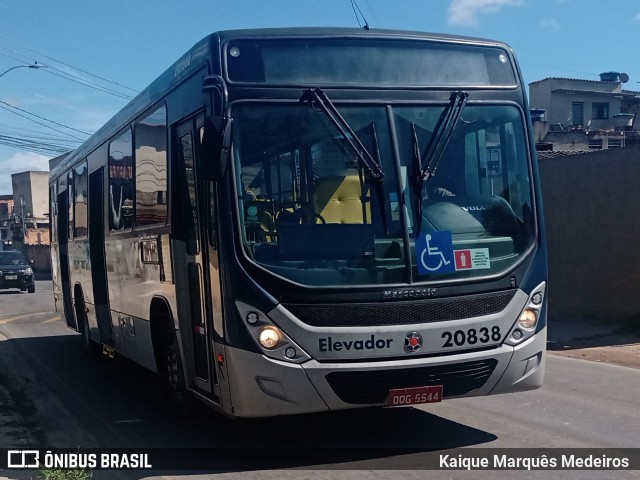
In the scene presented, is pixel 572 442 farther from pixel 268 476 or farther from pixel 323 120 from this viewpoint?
pixel 323 120

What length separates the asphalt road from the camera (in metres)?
6.54

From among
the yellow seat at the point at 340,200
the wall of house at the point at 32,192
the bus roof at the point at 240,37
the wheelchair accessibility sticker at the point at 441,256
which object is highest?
the wall of house at the point at 32,192

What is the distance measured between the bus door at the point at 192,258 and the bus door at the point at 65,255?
712 centimetres

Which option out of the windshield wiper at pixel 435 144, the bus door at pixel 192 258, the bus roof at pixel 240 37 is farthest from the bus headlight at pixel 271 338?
the bus roof at pixel 240 37

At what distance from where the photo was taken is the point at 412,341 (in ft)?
20.3

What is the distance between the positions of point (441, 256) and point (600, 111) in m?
44.4

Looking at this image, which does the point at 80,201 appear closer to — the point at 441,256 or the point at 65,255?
the point at 65,255

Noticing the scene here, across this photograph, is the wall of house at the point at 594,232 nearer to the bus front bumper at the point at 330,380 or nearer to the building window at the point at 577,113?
the bus front bumper at the point at 330,380

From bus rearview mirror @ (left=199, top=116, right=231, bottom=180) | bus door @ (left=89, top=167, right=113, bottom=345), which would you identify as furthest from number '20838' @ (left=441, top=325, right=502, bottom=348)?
bus door @ (left=89, top=167, right=113, bottom=345)

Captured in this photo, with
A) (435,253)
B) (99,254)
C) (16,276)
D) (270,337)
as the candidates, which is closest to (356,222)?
(435,253)

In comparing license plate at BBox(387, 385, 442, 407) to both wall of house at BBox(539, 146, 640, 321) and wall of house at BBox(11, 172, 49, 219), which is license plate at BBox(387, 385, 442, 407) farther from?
wall of house at BBox(11, 172, 49, 219)

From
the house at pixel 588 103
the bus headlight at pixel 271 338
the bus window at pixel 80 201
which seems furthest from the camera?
the house at pixel 588 103

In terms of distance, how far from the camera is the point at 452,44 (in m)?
6.96

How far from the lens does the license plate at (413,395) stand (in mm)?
6188
